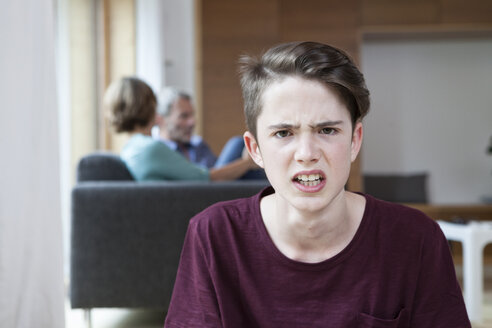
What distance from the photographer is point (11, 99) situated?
1561mm

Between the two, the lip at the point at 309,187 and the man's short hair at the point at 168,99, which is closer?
the lip at the point at 309,187

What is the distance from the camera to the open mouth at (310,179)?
1.08 meters

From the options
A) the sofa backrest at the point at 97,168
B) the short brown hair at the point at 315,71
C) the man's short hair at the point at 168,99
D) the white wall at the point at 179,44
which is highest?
the white wall at the point at 179,44

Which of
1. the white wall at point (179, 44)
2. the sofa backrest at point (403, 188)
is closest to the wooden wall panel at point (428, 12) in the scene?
the sofa backrest at point (403, 188)

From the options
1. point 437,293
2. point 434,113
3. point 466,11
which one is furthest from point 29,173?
point 434,113

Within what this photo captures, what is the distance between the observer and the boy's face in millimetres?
1075

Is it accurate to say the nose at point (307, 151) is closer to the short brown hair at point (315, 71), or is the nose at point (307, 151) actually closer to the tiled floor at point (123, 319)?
the short brown hair at point (315, 71)

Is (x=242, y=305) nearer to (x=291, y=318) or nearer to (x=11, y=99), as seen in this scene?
(x=291, y=318)

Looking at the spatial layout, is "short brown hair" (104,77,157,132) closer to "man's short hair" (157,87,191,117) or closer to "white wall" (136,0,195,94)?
"man's short hair" (157,87,191,117)

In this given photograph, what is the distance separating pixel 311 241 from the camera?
1.18 meters

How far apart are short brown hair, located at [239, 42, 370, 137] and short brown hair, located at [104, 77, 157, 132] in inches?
65.7

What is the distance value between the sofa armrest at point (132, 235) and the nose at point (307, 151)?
4.27 ft

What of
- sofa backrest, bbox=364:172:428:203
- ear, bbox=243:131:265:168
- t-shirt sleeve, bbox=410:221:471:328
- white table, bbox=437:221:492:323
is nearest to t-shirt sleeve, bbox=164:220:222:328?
ear, bbox=243:131:265:168

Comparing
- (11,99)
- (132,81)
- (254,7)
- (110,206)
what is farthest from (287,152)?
(254,7)
